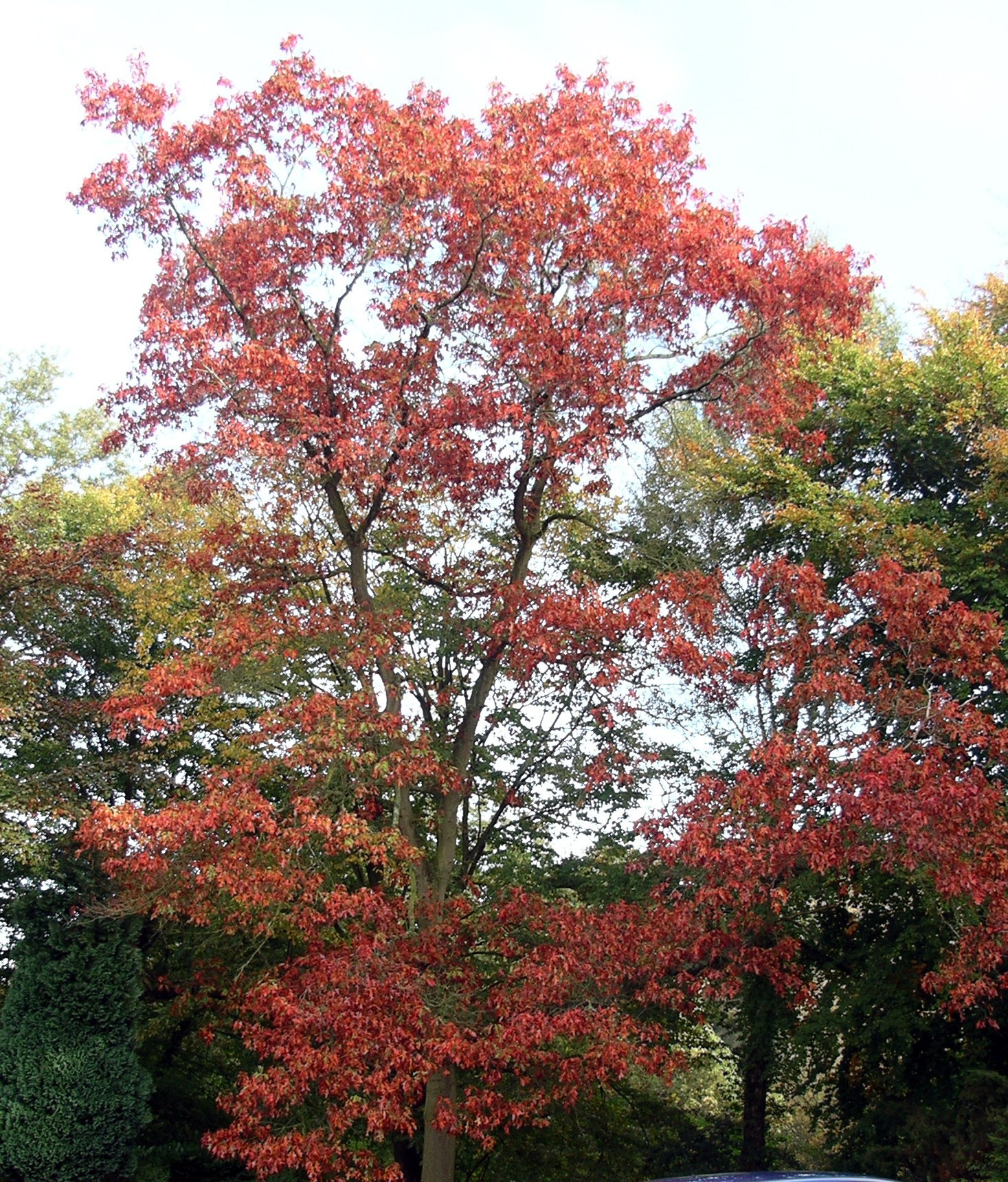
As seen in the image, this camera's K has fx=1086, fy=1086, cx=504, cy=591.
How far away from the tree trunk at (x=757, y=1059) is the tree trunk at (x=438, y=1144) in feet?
13.1

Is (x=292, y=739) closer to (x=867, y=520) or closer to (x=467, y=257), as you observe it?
(x=467, y=257)

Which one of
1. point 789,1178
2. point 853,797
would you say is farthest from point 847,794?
point 789,1178

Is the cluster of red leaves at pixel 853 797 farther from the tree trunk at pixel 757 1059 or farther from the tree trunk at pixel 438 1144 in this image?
the tree trunk at pixel 438 1144

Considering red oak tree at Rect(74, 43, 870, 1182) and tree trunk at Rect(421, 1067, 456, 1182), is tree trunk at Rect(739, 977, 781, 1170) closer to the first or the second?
red oak tree at Rect(74, 43, 870, 1182)

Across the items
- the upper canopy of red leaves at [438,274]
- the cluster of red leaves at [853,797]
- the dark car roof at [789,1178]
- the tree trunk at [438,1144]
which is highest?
the upper canopy of red leaves at [438,274]

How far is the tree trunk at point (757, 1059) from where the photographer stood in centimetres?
1260

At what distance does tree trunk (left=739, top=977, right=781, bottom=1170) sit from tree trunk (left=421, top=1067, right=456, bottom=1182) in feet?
13.1

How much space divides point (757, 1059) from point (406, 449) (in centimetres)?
826

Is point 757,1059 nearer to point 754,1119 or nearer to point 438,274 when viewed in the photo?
point 754,1119

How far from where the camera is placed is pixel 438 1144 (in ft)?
33.4

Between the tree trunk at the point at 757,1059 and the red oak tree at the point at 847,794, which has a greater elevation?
the red oak tree at the point at 847,794

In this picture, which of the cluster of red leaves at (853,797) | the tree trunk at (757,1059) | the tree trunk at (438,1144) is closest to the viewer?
the cluster of red leaves at (853,797)

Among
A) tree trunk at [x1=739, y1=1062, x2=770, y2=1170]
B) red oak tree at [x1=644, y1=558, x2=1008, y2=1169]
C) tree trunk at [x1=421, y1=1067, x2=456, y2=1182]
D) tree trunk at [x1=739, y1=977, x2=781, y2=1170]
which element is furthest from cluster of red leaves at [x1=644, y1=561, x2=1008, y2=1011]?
tree trunk at [x1=739, y1=1062, x2=770, y2=1170]

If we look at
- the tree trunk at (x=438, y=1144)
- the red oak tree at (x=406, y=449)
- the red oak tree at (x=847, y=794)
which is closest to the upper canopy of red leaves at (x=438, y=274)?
the red oak tree at (x=406, y=449)
